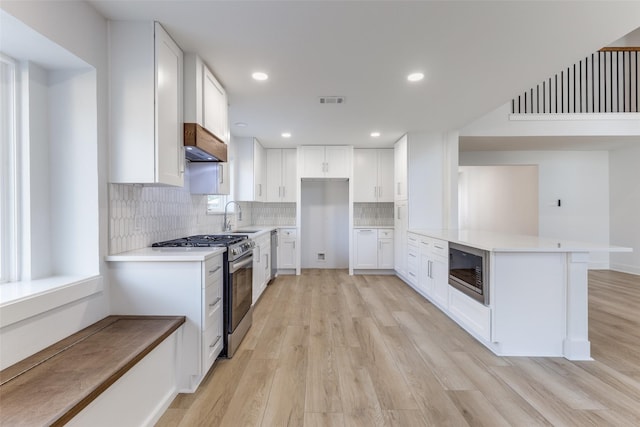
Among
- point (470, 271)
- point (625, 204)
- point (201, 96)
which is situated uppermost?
point (201, 96)

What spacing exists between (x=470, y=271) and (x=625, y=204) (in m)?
5.23

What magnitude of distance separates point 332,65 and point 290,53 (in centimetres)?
39

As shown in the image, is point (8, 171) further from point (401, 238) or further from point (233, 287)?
point (401, 238)

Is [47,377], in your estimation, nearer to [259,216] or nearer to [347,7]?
[347,7]

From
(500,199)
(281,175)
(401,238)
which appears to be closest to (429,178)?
(401,238)

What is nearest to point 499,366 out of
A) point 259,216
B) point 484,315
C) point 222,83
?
point 484,315

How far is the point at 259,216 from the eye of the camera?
591 centimetres

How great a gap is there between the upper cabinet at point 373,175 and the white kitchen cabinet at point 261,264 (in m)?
2.04

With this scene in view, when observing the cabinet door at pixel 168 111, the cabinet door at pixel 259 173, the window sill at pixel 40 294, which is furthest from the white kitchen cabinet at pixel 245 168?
the window sill at pixel 40 294

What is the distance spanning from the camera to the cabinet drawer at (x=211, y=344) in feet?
6.49

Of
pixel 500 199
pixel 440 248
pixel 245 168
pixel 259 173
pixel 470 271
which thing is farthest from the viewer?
pixel 500 199

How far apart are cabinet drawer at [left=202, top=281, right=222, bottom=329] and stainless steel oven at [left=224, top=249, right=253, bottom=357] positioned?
88 millimetres

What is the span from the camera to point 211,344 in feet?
6.91

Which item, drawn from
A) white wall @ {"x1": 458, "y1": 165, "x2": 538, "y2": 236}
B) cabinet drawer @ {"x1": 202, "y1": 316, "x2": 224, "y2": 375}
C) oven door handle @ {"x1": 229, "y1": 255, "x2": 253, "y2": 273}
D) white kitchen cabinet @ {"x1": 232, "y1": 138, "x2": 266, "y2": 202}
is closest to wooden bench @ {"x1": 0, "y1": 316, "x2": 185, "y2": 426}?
cabinet drawer @ {"x1": 202, "y1": 316, "x2": 224, "y2": 375}
